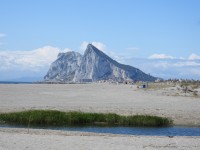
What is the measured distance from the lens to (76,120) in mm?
29922

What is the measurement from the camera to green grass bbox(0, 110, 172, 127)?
29.7 metres

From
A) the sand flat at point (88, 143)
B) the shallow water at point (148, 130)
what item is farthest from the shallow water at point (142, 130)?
the sand flat at point (88, 143)

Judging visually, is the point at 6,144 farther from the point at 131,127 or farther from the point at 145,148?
the point at 131,127

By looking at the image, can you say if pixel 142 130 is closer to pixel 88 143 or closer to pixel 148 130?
pixel 148 130

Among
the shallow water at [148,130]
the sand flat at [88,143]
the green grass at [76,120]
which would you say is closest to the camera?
the sand flat at [88,143]

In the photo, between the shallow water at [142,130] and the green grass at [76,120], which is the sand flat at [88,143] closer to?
the shallow water at [142,130]

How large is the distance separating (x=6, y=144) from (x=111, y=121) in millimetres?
13692

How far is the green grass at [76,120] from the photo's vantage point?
97.5 feet

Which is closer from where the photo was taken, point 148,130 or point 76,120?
point 148,130

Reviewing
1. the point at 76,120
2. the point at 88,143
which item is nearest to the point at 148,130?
the point at 76,120

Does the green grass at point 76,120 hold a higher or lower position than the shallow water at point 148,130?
higher

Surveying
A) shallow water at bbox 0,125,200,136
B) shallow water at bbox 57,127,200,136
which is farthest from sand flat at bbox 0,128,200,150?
shallow water at bbox 0,125,200,136

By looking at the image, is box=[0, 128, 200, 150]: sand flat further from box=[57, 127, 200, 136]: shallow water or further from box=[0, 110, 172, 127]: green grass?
Answer: box=[0, 110, 172, 127]: green grass

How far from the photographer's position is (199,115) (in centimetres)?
3469
